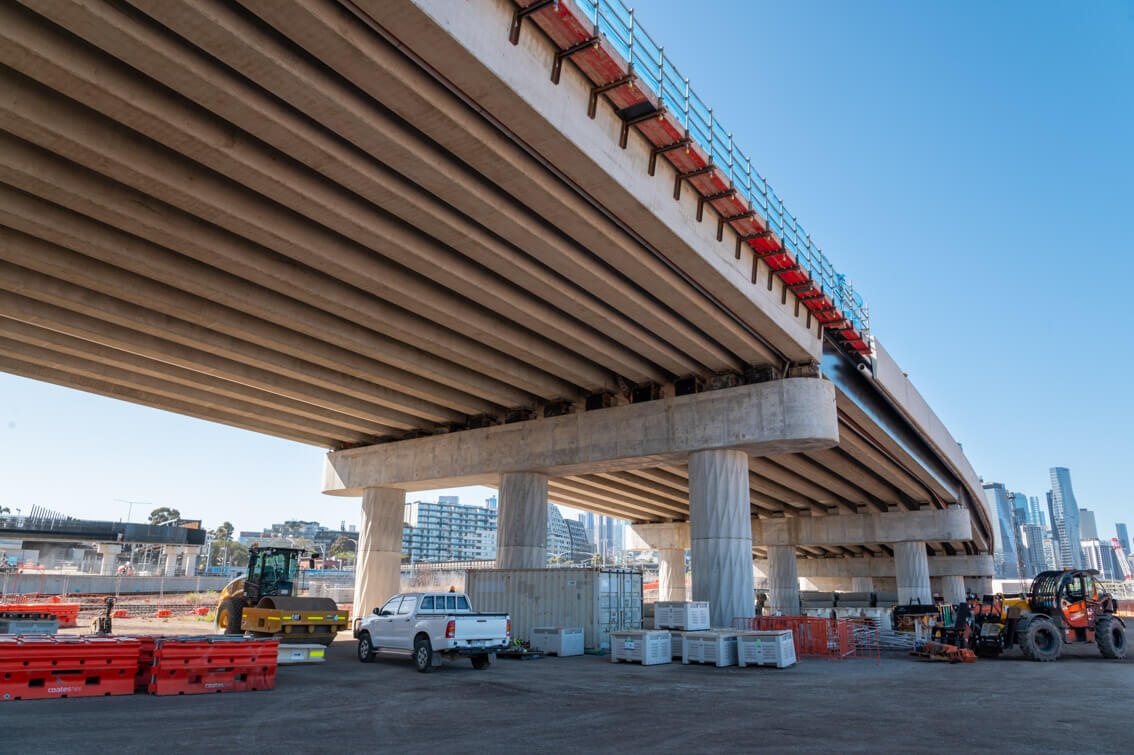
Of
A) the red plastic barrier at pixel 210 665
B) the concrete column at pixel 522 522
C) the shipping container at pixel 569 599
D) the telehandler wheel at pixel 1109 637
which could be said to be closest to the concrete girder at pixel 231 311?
the concrete column at pixel 522 522

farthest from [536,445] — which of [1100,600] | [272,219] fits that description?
[1100,600]

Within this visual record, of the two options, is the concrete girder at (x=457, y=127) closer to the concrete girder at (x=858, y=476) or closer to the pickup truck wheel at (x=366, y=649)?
the pickup truck wheel at (x=366, y=649)

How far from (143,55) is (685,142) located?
10580 mm

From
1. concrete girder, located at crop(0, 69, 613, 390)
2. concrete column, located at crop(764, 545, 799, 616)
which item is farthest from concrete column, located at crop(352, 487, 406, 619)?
concrete column, located at crop(764, 545, 799, 616)

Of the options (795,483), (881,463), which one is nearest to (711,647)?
(881,463)

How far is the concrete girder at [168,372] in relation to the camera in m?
22.7

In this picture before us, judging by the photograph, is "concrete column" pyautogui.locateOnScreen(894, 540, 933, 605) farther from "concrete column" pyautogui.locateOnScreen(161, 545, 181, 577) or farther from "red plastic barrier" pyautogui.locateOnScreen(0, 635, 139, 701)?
"concrete column" pyautogui.locateOnScreen(161, 545, 181, 577)

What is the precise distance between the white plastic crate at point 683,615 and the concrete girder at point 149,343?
14190 mm

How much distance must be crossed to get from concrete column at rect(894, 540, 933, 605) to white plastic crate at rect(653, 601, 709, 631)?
35430mm

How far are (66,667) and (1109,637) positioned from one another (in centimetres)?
2761

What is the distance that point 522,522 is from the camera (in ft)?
95.9

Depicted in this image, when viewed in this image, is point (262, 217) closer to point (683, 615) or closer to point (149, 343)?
point (149, 343)

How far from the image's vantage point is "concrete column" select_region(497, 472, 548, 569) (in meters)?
28.9

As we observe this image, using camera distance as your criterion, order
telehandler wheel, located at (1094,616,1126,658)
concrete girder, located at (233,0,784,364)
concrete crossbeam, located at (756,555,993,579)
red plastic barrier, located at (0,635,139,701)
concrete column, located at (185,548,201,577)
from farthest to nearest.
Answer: concrete column, located at (185,548,201,577)
concrete crossbeam, located at (756,555,993,579)
telehandler wheel, located at (1094,616,1126,658)
red plastic barrier, located at (0,635,139,701)
concrete girder, located at (233,0,784,364)
